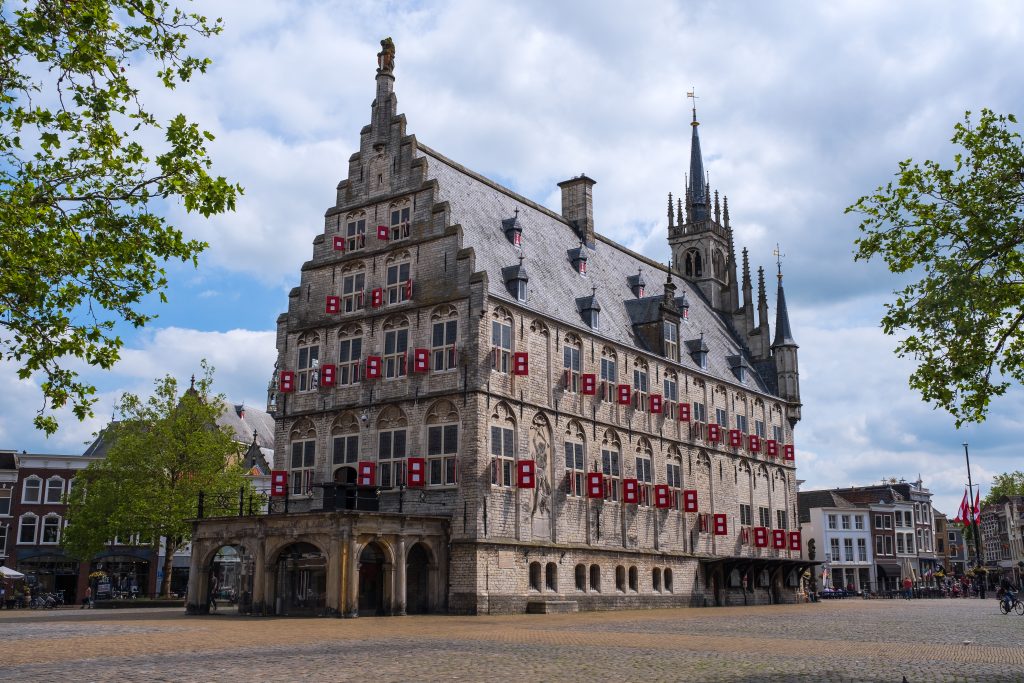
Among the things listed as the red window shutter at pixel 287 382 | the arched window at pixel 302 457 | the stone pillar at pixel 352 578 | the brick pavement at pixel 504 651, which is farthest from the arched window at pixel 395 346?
the brick pavement at pixel 504 651

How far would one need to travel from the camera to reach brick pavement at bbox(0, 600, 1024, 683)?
525 inches

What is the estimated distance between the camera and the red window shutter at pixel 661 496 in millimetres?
43562

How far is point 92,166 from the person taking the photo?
52.9 feet

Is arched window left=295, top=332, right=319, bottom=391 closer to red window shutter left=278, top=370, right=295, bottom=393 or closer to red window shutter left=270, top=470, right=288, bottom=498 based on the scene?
red window shutter left=278, top=370, right=295, bottom=393

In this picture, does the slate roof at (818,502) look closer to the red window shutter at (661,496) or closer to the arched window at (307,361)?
the red window shutter at (661,496)

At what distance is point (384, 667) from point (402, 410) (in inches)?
895

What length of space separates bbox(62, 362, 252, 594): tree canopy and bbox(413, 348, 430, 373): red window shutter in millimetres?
14670

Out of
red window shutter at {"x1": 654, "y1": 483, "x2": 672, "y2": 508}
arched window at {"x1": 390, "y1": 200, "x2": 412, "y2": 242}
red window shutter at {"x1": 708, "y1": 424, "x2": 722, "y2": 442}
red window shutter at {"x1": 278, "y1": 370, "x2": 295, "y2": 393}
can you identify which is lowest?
red window shutter at {"x1": 654, "y1": 483, "x2": 672, "y2": 508}

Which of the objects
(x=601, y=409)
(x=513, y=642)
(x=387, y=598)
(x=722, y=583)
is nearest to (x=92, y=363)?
(x=513, y=642)

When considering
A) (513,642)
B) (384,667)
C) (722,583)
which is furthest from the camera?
(722,583)

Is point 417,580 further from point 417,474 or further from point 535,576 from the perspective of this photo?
point 535,576

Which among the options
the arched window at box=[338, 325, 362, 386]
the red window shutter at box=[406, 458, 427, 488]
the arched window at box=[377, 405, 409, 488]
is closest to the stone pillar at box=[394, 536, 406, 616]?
the red window shutter at box=[406, 458, 427, 488]

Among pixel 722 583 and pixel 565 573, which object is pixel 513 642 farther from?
pixel 722 583

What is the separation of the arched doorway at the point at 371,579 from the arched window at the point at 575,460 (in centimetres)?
869
